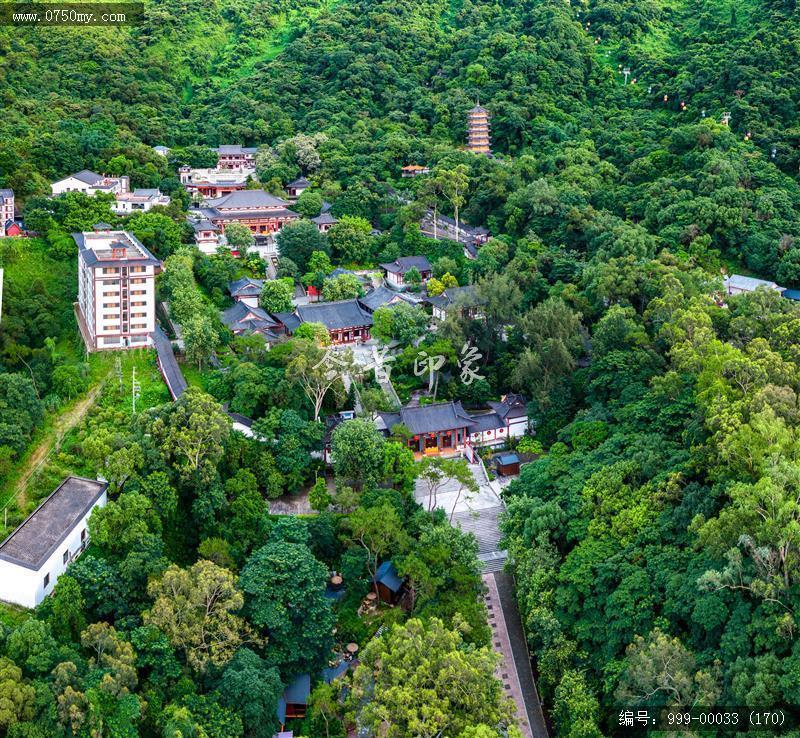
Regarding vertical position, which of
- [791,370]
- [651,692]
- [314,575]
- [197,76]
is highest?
[791,370]

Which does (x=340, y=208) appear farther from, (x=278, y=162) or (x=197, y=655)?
(x=197, y=655)

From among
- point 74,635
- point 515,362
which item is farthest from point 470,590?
point 515,362

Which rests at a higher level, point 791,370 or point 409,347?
point 791,370

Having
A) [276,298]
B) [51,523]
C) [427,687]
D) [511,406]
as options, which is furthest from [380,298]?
[427,687]

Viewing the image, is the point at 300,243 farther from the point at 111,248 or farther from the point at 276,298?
the point at 111,248

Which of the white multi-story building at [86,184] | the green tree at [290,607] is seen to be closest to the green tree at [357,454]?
the green tree at [290,607]

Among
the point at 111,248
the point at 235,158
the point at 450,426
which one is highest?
the point at 111,248
